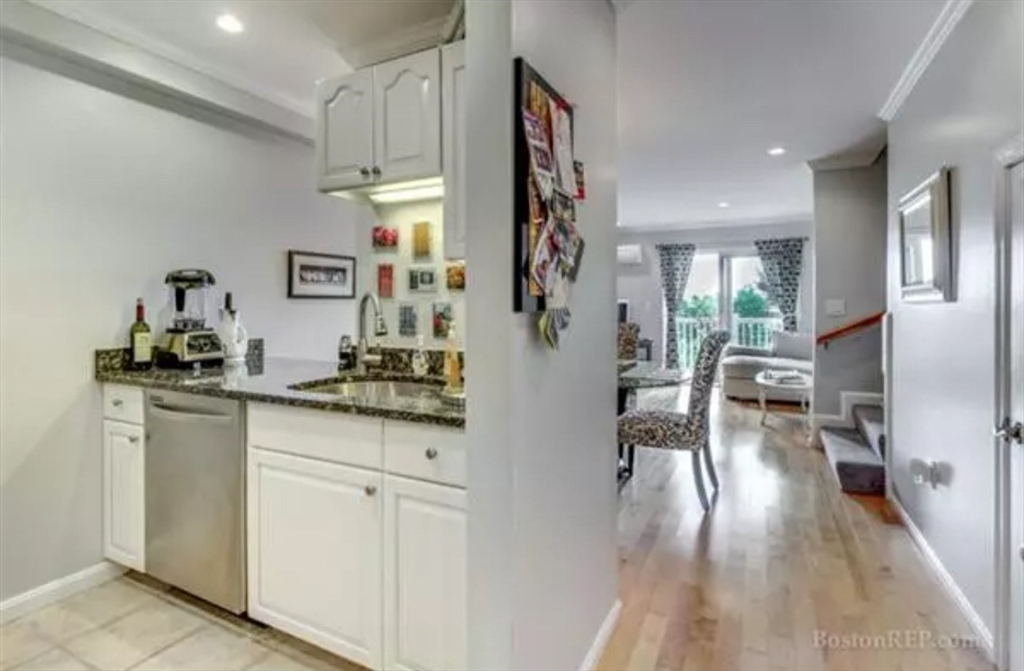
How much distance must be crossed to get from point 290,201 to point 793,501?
11.7 ft

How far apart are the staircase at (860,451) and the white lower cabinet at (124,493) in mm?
3921

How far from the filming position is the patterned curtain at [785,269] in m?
8.02

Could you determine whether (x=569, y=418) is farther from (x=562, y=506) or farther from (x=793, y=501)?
(x=793, y=501)

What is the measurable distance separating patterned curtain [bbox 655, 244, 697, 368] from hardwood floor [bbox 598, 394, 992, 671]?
5.05 m

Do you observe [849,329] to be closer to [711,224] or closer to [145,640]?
[711,224]

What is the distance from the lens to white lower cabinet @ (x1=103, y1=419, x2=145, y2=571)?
2.44 meters

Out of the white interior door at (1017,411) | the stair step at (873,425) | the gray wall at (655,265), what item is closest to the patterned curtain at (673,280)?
the gray wall at (655,265)

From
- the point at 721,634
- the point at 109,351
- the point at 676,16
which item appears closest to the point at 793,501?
the point at 721,634

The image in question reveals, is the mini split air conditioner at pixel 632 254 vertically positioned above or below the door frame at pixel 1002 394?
above

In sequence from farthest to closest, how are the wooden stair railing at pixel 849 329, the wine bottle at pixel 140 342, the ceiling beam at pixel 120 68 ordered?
the wooden stair railing at pixel 849 329
the wine bottle at pixel 140 342
the ceiling beam at pixel 120 68

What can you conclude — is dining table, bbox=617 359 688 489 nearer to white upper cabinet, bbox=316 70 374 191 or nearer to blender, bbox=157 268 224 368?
white upper cabinet, bbox=316 70 374 191

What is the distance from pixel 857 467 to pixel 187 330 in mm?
3957

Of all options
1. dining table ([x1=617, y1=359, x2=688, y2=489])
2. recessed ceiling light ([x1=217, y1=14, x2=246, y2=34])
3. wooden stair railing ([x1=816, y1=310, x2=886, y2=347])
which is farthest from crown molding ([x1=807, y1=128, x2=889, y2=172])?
recessed ceiling light ([x1=217, y1=14, x2=246, y2=34])

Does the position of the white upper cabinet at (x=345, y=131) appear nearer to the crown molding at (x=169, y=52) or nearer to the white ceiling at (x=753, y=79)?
the crown molding at (x=169, y=52)
